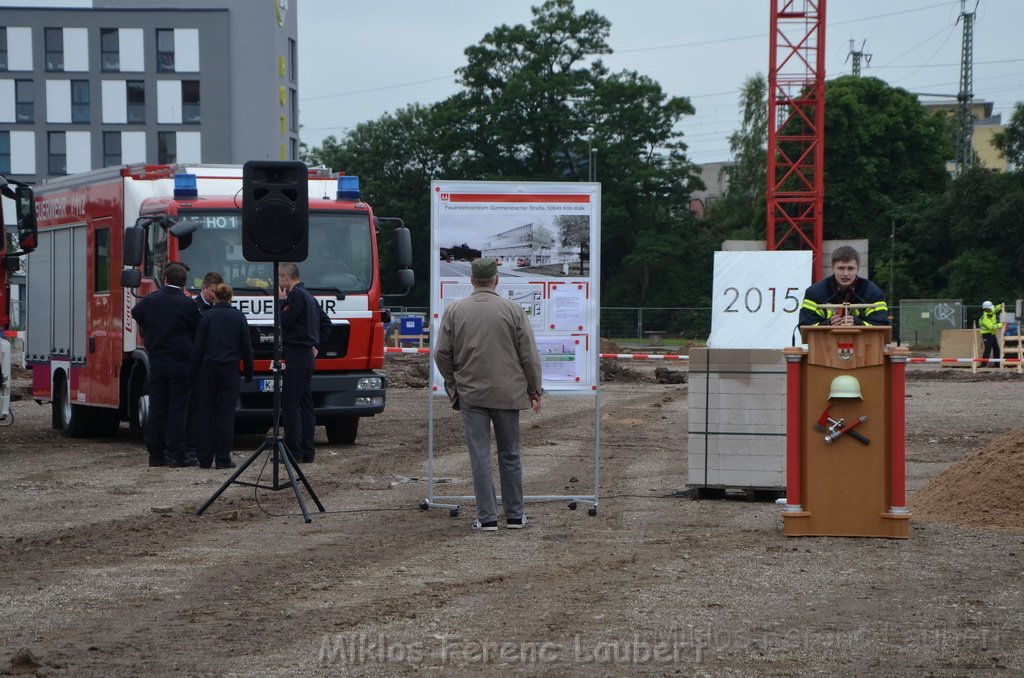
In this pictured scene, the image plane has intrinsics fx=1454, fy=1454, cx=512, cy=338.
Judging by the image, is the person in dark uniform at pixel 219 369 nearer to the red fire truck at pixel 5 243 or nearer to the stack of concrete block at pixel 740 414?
the red fire truck at pixel 5 243

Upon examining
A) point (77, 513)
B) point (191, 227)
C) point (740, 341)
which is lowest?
point (77, 513)

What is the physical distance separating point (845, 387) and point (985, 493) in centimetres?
190

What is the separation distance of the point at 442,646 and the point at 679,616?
4.52 feet

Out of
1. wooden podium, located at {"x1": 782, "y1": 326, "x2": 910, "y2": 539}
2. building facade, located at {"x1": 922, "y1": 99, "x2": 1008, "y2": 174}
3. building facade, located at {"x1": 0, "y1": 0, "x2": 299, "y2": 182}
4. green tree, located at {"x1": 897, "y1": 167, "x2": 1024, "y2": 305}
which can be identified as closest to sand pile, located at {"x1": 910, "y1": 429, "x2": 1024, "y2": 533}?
wooden podium, located at {"x1": 782, "y1": 326, "x2": 910, "y2": 539}

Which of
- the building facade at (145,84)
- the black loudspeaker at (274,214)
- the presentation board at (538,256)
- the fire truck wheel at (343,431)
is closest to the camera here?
the black loudspeaker at (274,214)

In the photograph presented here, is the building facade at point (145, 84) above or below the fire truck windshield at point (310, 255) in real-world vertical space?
above

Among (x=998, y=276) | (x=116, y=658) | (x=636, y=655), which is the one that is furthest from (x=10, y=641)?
(x=998, y=276)

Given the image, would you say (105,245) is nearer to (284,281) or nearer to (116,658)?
(284,281)

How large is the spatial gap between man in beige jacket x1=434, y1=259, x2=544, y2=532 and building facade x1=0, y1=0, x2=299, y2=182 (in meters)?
69.4

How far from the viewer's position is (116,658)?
6.50 metres

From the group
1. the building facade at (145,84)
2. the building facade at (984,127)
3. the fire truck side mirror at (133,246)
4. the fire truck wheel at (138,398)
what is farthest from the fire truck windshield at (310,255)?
the building facade at (984,127)

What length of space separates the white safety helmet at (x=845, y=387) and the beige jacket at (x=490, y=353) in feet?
7.03

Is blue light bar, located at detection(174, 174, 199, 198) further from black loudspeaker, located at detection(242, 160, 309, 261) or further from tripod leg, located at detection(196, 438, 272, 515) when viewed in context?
tripod leg, located at detection(196, 438, 272, 515)

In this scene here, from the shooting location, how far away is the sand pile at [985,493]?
35.5ft
